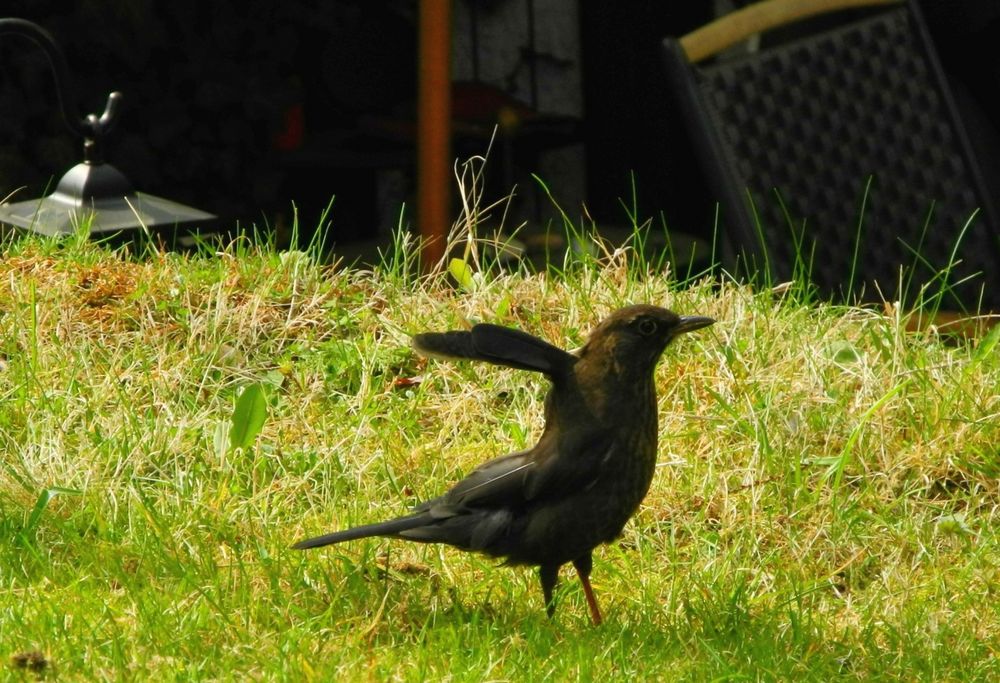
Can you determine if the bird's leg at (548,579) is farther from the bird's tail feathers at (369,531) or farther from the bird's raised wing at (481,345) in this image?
the bird's raised wing at (481,345)

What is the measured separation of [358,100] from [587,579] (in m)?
4.80

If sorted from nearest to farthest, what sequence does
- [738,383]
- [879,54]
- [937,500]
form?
[937,500], [738,383], [879,54]

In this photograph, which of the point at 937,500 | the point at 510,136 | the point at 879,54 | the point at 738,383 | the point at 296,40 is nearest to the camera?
the point at 937,500

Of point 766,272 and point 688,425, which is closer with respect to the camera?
point 688,425

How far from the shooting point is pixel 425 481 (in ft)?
11.3

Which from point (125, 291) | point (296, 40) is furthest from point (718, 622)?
point (296, 40)

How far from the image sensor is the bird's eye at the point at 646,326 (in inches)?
104

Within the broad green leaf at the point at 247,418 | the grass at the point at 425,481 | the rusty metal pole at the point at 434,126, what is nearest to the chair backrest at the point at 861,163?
the grass at the point at 425,481

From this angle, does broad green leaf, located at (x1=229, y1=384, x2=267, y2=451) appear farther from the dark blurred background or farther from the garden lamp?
the dark blurred background

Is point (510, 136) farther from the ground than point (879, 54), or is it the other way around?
point (879, 54)

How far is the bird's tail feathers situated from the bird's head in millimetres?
430

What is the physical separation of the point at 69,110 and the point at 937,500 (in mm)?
2334

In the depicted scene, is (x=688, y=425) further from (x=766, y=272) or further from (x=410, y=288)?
(x=410, y=288)

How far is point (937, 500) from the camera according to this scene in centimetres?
342
